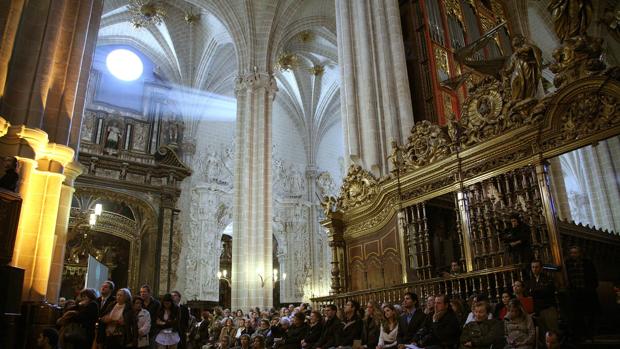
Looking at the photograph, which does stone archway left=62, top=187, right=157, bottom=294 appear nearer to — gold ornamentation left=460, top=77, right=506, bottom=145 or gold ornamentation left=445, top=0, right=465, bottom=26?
gold ornamentation left=445, top=0, right=465, bottom=26

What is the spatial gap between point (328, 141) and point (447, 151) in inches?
665

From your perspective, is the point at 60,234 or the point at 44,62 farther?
the point at 60,234

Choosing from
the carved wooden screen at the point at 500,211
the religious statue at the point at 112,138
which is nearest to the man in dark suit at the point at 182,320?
the carved wooden screen at the point at 500,211

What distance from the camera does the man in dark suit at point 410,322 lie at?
5504 millimetres

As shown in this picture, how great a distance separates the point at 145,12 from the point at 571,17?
16440 millimetres

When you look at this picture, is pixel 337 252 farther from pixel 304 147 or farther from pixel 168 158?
pixel 304 147

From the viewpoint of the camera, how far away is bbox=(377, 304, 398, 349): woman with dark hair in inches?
223

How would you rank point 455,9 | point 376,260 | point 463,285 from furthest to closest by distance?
point 455,9
point 376,260
point 463,285

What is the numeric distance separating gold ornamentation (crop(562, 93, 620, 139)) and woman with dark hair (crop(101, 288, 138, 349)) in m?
6.30

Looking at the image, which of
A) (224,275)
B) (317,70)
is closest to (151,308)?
(224,275)

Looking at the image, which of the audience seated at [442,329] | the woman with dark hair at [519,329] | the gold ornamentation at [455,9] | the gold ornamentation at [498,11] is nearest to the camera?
the woman with dark hair at [519,329]

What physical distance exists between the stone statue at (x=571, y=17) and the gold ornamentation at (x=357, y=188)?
4.49m

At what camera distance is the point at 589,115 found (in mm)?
6418

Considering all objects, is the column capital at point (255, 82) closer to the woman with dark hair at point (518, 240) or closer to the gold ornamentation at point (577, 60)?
the gold ornamentation at point (577, 60)
